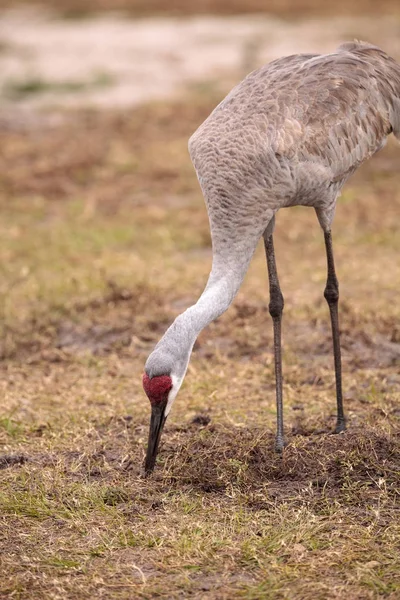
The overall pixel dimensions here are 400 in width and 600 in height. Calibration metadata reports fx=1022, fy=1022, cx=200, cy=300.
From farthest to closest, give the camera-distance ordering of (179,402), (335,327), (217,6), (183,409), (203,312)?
(217,6)
(179,402)
(183,409)
(335,327)
(203,312)

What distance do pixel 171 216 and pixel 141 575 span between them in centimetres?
633

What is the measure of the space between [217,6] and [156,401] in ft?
67.8

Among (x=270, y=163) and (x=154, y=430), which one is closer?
(x=154, y=430)

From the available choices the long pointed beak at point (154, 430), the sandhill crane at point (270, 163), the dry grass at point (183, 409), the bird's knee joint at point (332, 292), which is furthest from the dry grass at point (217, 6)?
the long pointed beak at point (154, 430)

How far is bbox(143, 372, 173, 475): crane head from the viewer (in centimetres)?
462

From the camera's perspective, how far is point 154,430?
4.77 meters

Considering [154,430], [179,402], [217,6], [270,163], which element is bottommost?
[179,402]

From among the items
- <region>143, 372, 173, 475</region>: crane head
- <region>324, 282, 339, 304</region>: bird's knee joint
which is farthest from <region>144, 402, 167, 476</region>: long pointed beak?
<region>324, 282, 339, 304</region>: bird's knee joint

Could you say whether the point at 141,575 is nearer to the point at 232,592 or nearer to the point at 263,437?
the point at 232,592

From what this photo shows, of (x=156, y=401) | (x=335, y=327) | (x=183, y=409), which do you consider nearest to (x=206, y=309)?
(x=156, y=401)

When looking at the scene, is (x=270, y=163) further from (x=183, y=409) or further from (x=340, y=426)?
(x=183, y=409)

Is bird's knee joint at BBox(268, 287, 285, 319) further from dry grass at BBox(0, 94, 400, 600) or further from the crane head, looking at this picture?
the crane head

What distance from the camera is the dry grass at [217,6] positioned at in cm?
2291

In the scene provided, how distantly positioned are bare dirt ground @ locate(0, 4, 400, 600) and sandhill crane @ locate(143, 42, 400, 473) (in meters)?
0.37
